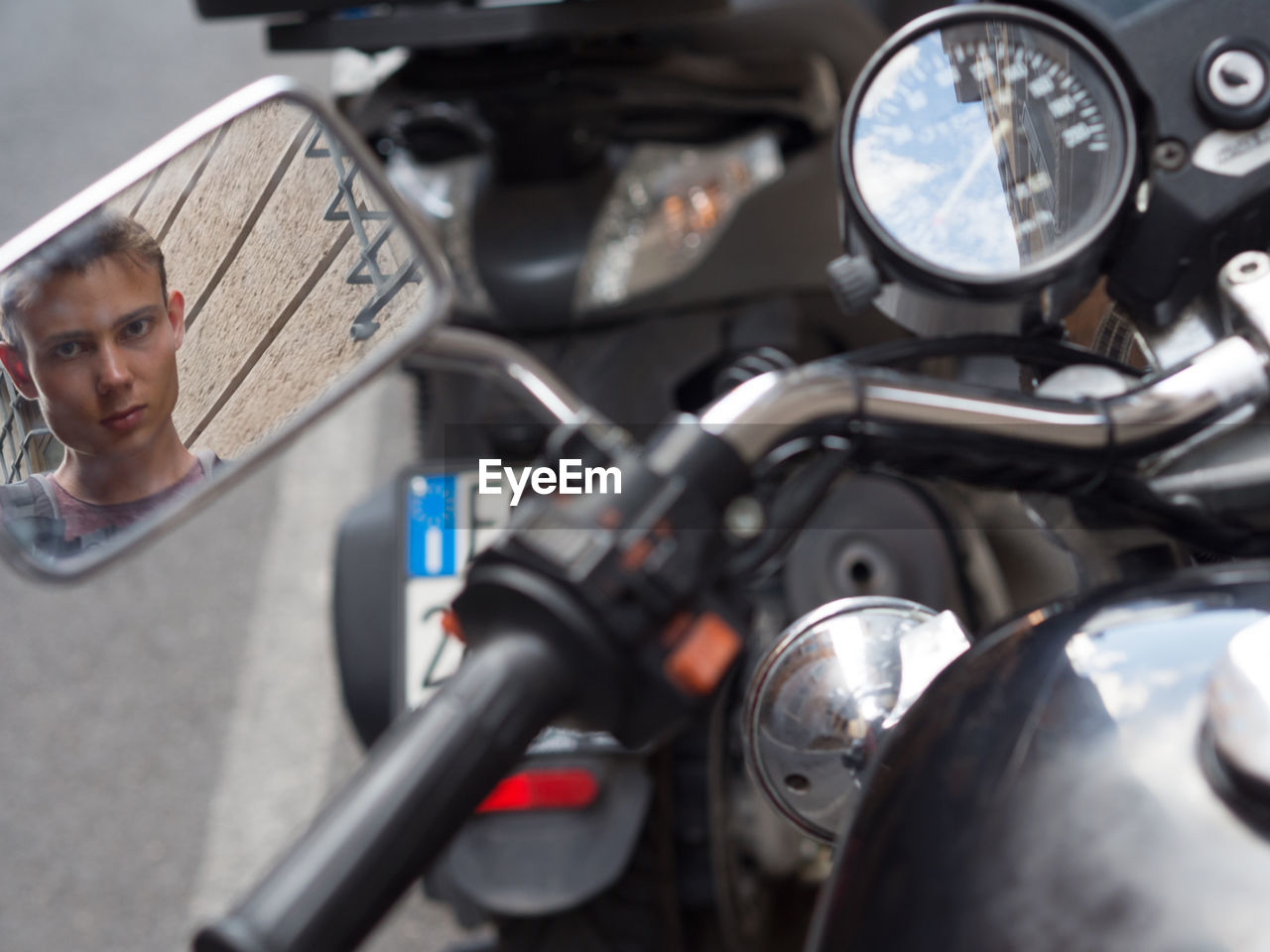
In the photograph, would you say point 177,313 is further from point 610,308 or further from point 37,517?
point 610,308

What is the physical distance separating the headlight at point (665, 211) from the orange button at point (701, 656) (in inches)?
41.8

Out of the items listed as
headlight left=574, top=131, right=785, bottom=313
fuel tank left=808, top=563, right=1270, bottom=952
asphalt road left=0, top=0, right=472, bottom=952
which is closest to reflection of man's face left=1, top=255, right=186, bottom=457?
fuel tank left=808, top=563, right=1270, bottom=952

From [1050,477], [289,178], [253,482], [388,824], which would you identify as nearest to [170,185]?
[289,178]

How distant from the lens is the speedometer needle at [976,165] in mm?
705

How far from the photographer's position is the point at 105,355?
1.83ft

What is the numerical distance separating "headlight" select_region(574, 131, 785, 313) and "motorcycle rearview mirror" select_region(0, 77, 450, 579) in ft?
2.73

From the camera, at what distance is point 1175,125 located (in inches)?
27.4

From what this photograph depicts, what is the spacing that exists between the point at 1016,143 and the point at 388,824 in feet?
1.82

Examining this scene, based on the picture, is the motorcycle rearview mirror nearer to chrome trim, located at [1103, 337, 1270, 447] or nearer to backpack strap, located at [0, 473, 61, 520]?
backpack strap, located at [0, 473, 61, 520]

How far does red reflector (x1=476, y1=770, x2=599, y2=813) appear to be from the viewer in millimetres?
1130

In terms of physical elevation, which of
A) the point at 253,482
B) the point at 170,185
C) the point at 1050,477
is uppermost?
the point at 170,185

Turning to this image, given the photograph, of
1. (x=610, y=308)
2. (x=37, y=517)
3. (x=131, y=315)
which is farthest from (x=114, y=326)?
(x=610, y=308)

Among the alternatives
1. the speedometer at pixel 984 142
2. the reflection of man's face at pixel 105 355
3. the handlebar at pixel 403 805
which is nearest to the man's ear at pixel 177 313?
the reflection of man's face at pixel 105 355

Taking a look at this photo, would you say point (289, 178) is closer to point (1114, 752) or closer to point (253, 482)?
point (1114, 752)
